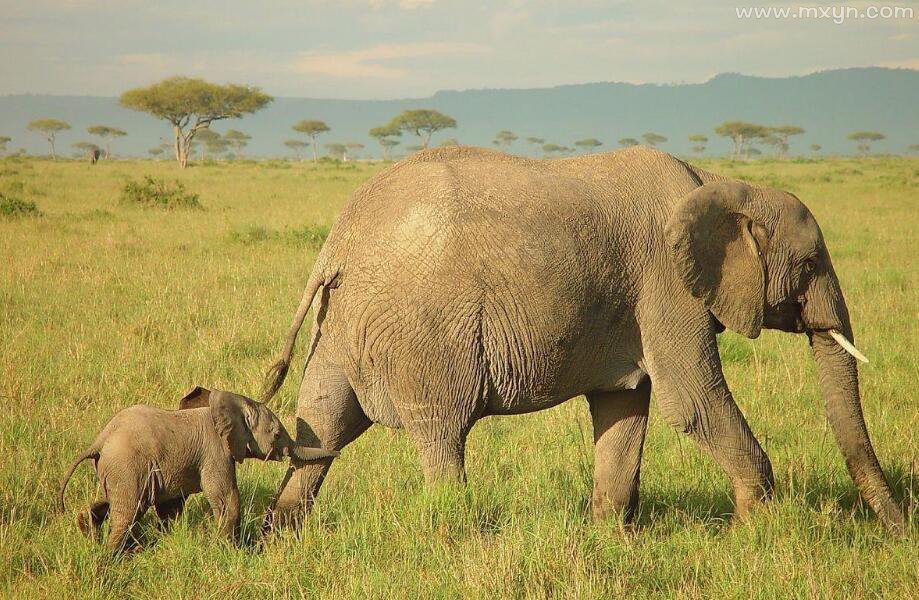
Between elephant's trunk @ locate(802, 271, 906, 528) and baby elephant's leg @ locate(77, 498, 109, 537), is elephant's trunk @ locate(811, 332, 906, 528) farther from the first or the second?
baby elephant's leg @ locate(77, 498, 109, 537)

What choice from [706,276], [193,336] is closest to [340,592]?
[706,276]

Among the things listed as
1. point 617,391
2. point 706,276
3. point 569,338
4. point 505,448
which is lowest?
point 505,448

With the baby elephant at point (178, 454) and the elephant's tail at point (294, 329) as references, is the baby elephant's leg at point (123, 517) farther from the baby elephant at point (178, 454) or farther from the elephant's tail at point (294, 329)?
the elephant's tail at point (294, 329)

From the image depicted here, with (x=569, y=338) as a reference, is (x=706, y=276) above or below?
above

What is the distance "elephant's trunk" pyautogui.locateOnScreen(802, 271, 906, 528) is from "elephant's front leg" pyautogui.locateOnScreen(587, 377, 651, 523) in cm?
91

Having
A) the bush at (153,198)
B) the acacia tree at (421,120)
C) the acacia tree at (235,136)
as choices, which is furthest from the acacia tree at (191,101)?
the acacia tree at (235,136)

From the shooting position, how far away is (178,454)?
13.0 feet

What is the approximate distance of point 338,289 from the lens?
4305 mm

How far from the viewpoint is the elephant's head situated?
4.41m

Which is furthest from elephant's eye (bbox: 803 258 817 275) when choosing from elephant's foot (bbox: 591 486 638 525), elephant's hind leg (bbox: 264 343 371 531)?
elephant's hind leg (bbox: 264 343 371 531)

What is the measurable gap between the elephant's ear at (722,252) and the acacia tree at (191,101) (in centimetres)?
5421

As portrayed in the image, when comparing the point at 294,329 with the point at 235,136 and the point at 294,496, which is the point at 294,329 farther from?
the point at 235,136

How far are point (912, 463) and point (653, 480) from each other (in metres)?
1.43

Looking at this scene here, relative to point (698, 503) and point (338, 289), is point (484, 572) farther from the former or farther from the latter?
point (698, 503)
